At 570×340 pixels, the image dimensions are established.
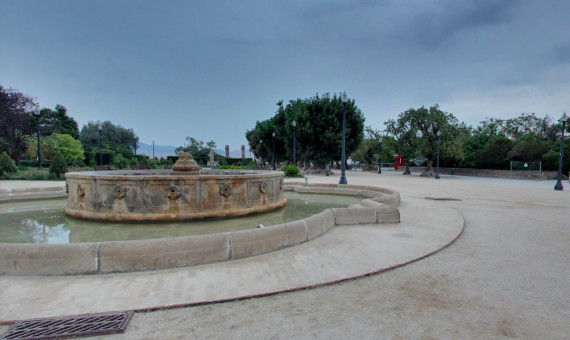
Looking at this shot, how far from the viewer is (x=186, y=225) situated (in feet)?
24.8

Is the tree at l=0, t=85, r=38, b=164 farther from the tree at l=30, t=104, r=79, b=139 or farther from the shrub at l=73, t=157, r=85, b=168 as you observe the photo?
the tree at l=30, t=104, r=79, b=139

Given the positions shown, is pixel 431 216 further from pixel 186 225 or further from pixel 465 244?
pixel 186 225

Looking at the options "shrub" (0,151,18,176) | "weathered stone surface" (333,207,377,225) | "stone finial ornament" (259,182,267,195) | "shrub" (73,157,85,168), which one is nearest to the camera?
"weathered stone surface" (333,207,377,225)

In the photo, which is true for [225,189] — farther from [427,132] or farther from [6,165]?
[427,132]

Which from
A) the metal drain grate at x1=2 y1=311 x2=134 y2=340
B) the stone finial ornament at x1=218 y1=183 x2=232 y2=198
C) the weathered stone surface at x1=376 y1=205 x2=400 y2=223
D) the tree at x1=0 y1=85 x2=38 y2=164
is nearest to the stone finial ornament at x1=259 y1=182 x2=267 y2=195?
the stone finial ornament at x1=218 y1=183 x2=232 y2=198

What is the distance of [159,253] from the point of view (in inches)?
181

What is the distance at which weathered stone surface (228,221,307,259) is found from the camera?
511cm

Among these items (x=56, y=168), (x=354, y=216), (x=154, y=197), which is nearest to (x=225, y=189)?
(x=154, y=197)

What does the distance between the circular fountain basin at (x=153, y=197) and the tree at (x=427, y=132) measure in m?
31.4

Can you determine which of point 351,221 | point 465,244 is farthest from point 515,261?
point 351,221

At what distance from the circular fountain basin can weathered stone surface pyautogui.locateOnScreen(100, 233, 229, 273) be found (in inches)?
127

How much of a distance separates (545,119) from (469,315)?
66567 mm

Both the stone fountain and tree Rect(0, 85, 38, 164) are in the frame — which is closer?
the stone fountain

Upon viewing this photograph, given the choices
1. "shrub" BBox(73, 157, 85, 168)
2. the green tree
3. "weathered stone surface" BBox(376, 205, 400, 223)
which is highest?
the green tree
